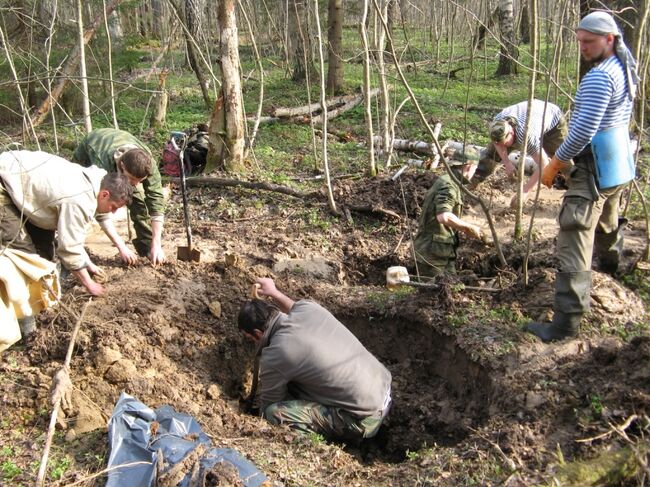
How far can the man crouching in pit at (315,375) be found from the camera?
12.9 ft

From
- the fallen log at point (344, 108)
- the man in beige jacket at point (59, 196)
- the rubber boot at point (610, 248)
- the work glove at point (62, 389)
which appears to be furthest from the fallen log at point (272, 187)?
the work glove at point (62, 389)

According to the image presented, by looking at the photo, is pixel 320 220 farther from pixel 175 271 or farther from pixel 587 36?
pixel 587 36

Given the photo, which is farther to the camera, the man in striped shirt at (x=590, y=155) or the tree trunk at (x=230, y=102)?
the tree trunk at (x=230, y=102)

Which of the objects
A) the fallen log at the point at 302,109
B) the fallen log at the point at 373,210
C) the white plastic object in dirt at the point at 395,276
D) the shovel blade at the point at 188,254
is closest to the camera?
the white plastic object in dirt at the point at 395,276

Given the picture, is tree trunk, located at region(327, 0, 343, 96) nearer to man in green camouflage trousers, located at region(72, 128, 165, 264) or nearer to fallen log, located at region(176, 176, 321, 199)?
fallen log, located at region(176, 176, 321, 199)

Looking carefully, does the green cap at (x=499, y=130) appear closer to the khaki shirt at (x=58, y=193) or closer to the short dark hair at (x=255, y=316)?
the short dark hair at (x=255, y=316)

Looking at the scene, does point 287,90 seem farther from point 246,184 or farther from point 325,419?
point 325,419

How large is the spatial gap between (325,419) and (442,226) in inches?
86.9

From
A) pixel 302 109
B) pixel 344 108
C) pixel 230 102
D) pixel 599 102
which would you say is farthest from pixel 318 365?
pixel 344 108

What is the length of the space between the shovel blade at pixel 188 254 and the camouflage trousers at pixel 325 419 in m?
1.93

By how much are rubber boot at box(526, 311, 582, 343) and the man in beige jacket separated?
3041 millimetres

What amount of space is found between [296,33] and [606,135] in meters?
11.4

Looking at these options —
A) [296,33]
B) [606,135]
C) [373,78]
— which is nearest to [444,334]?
[606,135]

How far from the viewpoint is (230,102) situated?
764 centimetres
